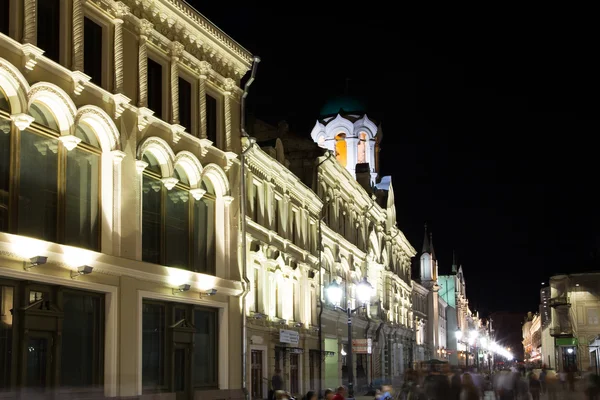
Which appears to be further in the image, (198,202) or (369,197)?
(369,197)

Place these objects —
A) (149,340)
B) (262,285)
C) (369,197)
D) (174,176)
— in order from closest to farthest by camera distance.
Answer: (149,340) → (174,176) → (262,285) → (369,197)

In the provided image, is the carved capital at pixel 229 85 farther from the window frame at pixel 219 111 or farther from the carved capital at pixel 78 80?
the carved capital at pixel 78 80

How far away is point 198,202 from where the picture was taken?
28219 millimetres

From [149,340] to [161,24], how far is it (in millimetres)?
8984

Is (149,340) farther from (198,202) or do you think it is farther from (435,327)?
(435,327)

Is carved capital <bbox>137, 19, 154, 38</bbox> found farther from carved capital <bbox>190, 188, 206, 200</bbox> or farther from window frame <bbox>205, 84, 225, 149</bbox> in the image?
carved capital <bbox>190, 188, 206, 200</bbox>

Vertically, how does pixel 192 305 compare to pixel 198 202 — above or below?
below

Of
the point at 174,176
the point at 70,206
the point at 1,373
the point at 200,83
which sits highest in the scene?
the point at 200,83

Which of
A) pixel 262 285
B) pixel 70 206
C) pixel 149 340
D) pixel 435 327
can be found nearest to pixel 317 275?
pixel 262 285

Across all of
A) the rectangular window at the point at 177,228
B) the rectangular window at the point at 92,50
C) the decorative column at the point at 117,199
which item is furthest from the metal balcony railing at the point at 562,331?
the rectangular window at the point at 92,50

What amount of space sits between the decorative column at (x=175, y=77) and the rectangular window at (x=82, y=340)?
6458mm

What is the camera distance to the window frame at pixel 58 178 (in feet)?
64.2

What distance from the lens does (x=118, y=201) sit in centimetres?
2334

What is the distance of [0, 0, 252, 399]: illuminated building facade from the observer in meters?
19.8
